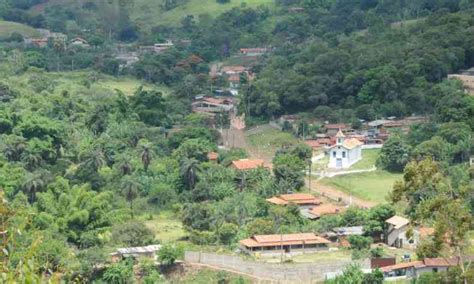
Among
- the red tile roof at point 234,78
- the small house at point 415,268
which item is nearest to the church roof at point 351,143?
the small house at point 415,268

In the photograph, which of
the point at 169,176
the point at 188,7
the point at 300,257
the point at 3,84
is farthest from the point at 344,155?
the point at 188,7

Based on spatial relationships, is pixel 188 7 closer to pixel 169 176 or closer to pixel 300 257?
pixel 169 176

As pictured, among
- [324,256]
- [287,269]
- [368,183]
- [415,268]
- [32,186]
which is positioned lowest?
[368,183]

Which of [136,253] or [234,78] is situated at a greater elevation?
[136,253]

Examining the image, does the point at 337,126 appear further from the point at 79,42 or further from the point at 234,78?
the point at 79,42

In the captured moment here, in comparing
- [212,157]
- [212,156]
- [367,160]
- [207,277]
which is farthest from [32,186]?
[367,160]

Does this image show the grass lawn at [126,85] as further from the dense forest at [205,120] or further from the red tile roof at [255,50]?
the red tile roof at [255,50]

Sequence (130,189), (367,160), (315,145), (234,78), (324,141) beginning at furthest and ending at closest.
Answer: (234,78)
(324,141)
(315,145)
(367,160)
(130,189)
